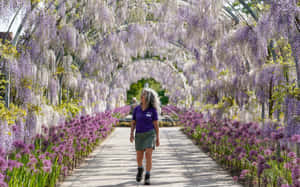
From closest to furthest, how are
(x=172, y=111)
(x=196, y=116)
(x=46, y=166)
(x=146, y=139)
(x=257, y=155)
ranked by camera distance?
(x=46, y=166) < (x=257, y=155) < (x=146, y=139) < (x=196, y=116) < (x=172, y=111)

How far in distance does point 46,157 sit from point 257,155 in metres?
2.31

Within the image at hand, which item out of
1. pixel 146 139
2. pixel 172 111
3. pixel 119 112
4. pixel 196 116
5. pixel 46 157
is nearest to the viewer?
pixel 46 157

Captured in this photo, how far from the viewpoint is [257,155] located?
364 centimetres

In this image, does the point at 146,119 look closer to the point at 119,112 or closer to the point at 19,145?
the point at 19,145

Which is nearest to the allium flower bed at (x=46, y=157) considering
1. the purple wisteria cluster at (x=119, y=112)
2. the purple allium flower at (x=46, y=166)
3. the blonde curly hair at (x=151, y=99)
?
the purple allium flower at (x=46, y=166)

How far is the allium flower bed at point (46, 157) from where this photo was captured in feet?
9.95

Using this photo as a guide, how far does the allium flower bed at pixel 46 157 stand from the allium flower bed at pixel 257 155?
196 cm

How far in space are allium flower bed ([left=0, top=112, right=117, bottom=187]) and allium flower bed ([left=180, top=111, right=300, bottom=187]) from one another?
1963 mm

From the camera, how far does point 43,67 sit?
546cm

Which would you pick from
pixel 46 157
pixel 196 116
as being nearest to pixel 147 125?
pixel 46 157

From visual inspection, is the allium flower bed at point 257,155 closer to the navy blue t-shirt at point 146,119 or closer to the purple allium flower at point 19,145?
the navy blue t-shirt at point 146,119

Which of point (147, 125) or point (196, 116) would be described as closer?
point (147, 125)

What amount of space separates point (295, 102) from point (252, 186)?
1.06 m

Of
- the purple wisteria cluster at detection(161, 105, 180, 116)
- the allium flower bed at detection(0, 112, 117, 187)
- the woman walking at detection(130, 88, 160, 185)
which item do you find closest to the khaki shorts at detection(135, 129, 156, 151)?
the woman walking at detection(130, 88, 160, 185)
